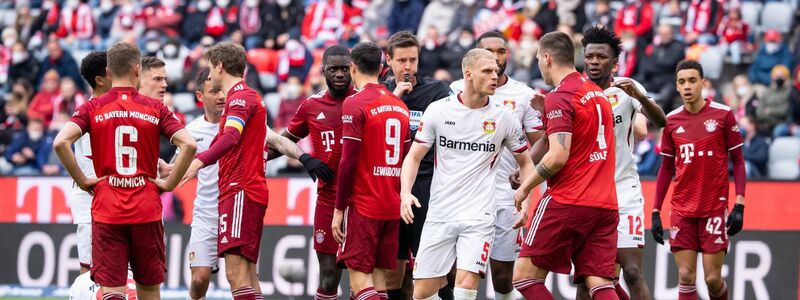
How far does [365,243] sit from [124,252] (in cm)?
194

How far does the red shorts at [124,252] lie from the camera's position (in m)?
10.1

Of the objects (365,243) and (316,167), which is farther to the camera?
(316,167)

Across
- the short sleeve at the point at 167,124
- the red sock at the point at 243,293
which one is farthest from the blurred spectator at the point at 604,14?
the short sleeve at the point at 167,124

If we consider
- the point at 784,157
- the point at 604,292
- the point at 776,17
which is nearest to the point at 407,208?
the point at 604,292

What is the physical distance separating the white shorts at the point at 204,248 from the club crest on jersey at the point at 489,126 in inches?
117

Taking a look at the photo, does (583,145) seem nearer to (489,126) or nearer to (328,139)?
(489,126)

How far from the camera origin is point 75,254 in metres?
17.1

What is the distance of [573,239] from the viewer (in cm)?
1005

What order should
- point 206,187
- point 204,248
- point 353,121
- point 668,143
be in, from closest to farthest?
1. point 353,121
2. point 204,248
3. point 206,187
4. point 668,143

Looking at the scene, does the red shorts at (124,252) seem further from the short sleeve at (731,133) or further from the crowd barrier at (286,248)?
the short sleeve at (731,133)

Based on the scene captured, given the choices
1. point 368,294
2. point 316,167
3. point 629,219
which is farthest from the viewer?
point 629,219

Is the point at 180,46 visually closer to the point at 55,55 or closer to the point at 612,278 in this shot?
the point at 55,55

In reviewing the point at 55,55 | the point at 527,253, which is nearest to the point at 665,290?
the point at 527,253

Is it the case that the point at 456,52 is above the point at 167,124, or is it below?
above
